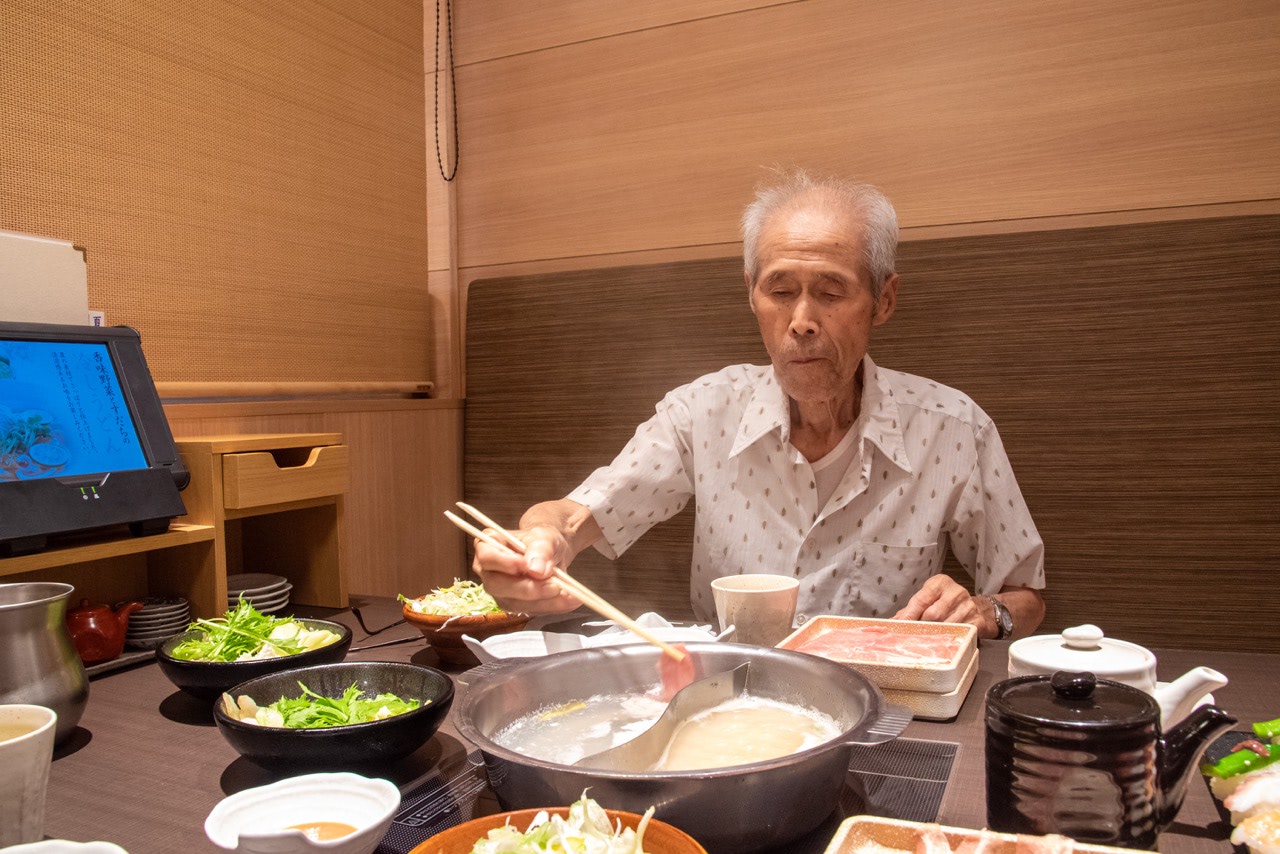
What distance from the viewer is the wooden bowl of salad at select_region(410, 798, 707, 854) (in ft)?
2.14

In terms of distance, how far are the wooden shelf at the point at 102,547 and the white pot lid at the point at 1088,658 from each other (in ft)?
4.64

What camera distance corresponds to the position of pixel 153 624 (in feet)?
5.15

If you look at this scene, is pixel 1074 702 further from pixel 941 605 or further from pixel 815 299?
pixel 815 299

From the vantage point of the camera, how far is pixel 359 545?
2562mm

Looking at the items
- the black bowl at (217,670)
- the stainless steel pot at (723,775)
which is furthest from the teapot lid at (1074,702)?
the black bowl at (217,670)

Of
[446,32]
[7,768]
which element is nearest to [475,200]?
[446,32]

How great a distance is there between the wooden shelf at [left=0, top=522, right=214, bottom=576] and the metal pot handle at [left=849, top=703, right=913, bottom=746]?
4.28ft

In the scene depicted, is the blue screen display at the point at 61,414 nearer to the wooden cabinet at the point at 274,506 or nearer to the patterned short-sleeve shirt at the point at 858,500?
the wooden cabinet at the point at 274,506

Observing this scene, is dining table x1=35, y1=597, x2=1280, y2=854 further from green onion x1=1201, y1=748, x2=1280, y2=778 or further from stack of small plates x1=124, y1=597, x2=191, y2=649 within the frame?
stack of small plates x1=124, y1=597, x2=191, y2=649

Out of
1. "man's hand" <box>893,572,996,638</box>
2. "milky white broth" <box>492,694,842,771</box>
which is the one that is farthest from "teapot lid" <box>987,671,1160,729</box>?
"man's hand" <box>893,572,996,638</box>

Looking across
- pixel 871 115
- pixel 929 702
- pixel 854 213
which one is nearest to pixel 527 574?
pixel 929 702

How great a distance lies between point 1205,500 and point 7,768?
7.49ft

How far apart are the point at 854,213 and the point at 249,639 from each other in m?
1.48

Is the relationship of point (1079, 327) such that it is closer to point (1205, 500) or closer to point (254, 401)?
point (1205, 500)
